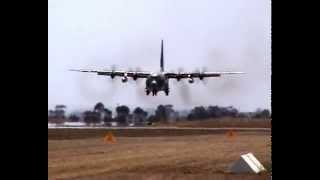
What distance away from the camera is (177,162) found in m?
28.5
